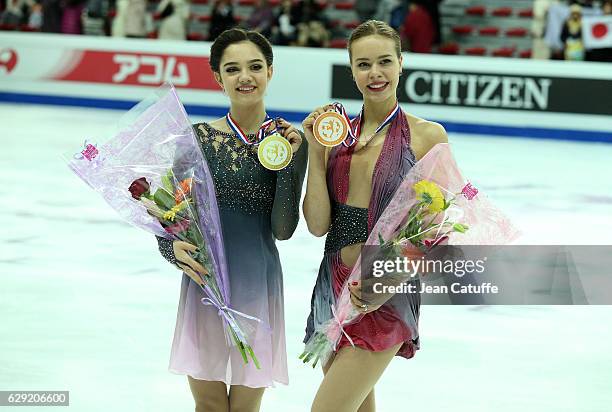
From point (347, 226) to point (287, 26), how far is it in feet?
39.4

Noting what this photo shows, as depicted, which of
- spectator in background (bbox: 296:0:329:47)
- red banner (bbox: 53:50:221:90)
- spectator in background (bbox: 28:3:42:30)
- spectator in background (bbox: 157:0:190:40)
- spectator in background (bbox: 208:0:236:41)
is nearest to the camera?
red banner (bbox: 53:50:221:90)

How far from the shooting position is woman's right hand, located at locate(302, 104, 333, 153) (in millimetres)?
2896

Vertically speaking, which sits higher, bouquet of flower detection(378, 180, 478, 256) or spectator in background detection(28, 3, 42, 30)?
bouquet of flower detection(378, 180, 478, 256)

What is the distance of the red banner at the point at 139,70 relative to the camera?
14.0m

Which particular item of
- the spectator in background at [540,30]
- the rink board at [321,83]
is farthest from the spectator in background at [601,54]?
the spectator in background at [540,30]

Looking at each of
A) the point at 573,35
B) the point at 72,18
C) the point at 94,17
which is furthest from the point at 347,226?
the point at 94,17

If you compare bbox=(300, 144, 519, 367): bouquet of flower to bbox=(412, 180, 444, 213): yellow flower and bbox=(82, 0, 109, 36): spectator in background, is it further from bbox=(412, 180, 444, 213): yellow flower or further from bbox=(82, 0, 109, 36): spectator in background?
bbox=(82, 0, 109, 36): spectator in background

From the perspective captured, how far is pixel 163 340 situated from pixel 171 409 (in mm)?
991

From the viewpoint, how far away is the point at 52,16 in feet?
52.9

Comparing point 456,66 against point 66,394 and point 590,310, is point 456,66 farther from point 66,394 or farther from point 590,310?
point 66,394

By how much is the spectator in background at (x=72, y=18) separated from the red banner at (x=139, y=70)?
5.39 ft

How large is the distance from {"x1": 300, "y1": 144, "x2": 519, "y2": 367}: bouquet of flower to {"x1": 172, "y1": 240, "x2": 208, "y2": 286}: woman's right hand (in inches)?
16.3

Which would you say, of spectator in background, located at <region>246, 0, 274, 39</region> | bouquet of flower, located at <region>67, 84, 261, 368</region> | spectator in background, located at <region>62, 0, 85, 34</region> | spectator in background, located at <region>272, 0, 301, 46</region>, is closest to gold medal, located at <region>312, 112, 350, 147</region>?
bouquet of flower, located at <region>67, 84, 261, 368</region>

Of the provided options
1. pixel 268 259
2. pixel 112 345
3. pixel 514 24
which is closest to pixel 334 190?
pixel 268 259
